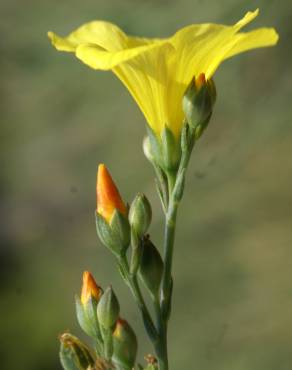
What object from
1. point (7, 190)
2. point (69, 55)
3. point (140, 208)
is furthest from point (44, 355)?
point (140, 208)

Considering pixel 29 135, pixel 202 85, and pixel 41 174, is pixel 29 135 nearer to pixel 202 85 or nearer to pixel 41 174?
pixel 41 174

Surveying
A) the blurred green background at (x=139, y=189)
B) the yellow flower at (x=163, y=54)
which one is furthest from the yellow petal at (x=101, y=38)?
the blurred green background at (x=139, y=189)

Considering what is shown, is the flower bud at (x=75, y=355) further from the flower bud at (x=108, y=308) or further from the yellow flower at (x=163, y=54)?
the yellow flower at (x=163, y=54)

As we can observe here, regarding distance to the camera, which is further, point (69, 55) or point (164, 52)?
point (69, 55)

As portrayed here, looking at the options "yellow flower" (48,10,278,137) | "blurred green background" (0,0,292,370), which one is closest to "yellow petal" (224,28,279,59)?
"yellow flower" (48,10,278,137)

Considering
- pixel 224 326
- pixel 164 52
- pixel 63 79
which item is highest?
pixel 63 79

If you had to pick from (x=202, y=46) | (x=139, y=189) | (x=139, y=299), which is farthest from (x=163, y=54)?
(x=139, y=189)

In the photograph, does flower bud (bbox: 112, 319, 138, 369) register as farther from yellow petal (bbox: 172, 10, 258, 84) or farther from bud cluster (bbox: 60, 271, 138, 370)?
yellow petal (bbox: 172, 10, 258, 84)

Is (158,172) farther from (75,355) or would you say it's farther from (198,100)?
(75,355)
